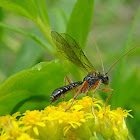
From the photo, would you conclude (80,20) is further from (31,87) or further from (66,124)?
(66,124)

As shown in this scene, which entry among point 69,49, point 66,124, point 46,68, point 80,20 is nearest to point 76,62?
point 69,49

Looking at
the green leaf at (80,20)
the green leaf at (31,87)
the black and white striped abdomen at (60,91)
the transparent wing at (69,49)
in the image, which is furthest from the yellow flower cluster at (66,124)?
the green leaf at (80,20)

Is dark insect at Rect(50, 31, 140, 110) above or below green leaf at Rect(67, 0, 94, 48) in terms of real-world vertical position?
below

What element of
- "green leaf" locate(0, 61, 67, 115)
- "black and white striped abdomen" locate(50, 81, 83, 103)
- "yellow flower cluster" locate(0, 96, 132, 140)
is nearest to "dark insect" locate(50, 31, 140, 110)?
"black and white striped abdomen" locate(50, 81, 83, 103)

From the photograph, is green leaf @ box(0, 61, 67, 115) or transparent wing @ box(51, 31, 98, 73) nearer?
green leaf @ box(0, 61, 67, 115)

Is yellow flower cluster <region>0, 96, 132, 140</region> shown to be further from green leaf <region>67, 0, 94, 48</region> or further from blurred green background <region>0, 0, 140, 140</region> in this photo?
green leaf <region>67, 0, 94, 48</region>
